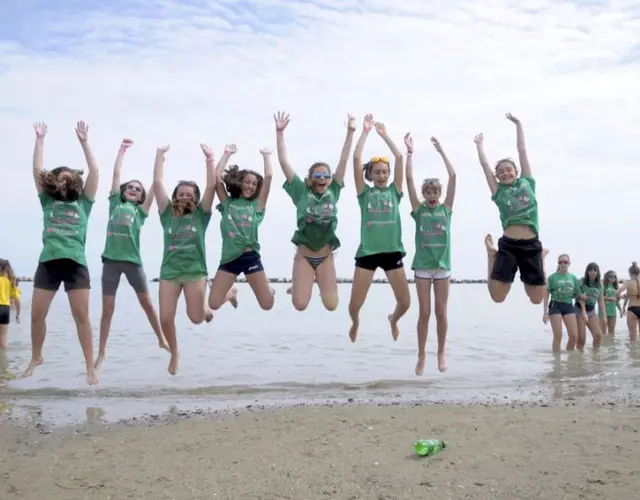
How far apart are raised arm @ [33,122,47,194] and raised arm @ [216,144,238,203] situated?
2.27 metres

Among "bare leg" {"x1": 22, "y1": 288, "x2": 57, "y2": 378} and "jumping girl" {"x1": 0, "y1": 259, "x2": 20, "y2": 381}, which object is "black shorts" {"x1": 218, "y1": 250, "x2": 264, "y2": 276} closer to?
"bare leg" {"x1": 22, "y1": 288, "x2": 57, "y2": 378}

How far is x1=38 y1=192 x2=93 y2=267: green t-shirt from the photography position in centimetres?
863

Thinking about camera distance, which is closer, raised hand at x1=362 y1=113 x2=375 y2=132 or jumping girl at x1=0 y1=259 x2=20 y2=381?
raised hand at x1=362 y1=113 x2=375 y2=132

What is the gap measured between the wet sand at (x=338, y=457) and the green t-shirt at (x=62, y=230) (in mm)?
2329

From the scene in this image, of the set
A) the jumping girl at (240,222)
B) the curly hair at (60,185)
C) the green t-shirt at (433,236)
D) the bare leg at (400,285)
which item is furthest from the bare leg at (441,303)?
the curly hair at (60,185)

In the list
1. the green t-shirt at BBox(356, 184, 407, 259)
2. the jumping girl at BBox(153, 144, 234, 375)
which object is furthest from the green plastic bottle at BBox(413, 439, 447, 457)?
the jumping girl at BBox(153, 144, 234, 375)

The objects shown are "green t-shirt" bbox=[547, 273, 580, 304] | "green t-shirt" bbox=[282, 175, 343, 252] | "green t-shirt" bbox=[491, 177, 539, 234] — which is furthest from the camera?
"green t-shirt" bbox=[547, 273, 580, 304]

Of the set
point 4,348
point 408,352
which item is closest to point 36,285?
point 4,348

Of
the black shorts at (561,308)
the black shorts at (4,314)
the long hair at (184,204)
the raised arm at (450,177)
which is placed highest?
the raised arm at (450,177)

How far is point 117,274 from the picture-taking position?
959 cm

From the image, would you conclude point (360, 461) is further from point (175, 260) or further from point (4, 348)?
point (4, 348)

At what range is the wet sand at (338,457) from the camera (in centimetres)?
644

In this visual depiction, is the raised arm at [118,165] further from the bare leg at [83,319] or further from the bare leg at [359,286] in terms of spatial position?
the bare leg at [359,286]

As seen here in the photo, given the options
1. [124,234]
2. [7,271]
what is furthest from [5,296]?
[124,234]
